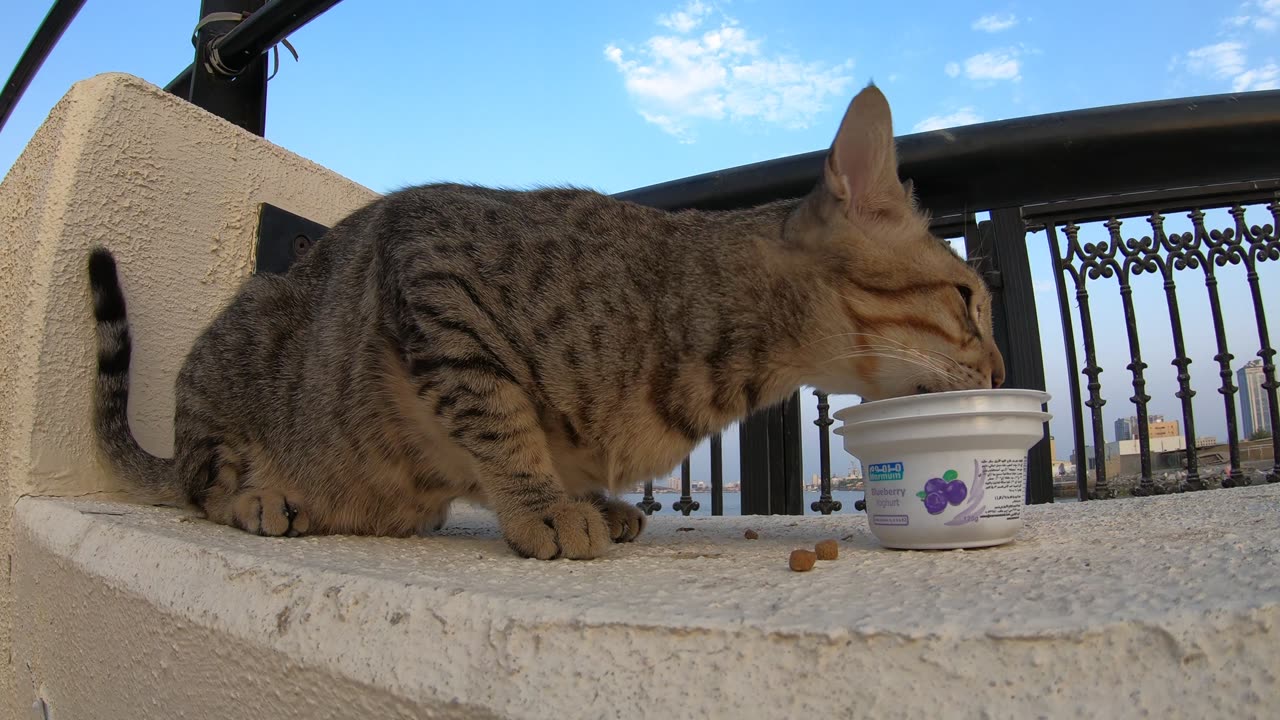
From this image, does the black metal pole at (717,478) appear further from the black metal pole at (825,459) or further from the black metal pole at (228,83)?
the black metal pole at (228,83)

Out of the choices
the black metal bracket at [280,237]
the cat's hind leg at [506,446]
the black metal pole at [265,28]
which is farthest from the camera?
the black metal bracket at [280,237]

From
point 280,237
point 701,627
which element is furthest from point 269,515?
point 701,627

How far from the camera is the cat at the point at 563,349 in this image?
150 cm

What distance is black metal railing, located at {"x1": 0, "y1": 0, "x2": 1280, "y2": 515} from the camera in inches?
73.6

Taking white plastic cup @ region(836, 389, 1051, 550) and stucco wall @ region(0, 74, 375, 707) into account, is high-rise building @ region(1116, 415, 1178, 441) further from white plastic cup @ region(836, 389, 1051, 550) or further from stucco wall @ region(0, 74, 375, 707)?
stucco wall @ region(0, 74, 375, 707)

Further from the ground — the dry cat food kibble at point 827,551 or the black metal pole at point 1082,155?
the black metal pole at point 1082,155

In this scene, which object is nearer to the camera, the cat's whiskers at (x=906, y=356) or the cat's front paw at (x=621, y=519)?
the cat's whiskers at (x=906, y=356)

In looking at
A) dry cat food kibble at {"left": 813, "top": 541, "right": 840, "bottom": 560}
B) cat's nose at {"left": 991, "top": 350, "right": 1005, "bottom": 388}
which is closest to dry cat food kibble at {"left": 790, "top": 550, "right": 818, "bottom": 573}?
dry cat food kibble at {"left": 813, "top": 541, "right": 840, "bottom": 560}

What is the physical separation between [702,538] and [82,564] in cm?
122

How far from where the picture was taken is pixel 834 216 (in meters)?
1.63

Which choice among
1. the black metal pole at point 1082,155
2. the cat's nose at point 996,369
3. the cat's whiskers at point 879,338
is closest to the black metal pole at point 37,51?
the black metal pole at point 1082,155

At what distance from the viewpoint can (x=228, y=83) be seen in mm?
2412

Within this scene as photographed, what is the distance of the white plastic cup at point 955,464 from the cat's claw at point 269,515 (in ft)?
4.18

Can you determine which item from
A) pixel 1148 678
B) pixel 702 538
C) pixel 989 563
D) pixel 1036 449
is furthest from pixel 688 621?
pixel 1036 449
